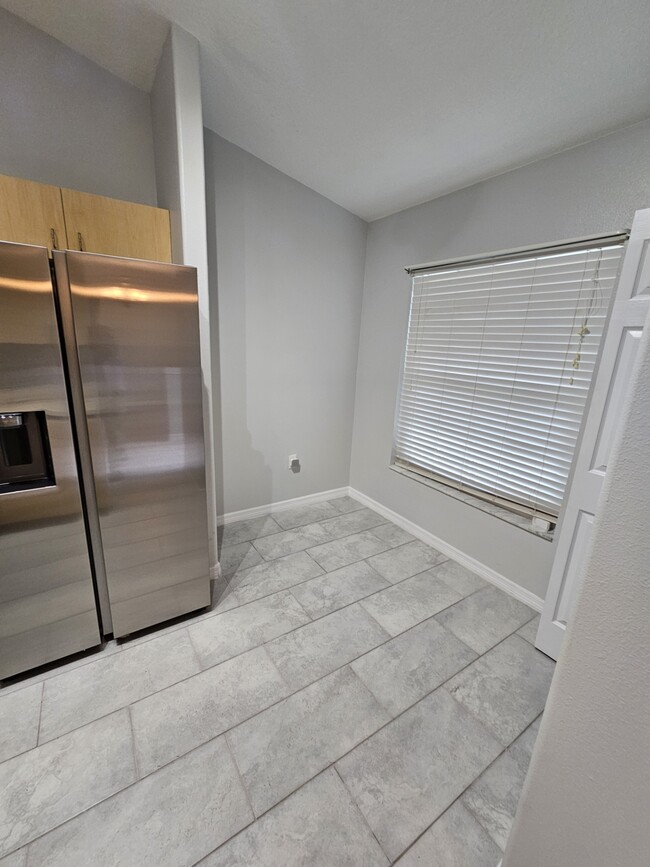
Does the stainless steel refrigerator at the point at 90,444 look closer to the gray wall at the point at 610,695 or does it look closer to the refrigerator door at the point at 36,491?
the refrigerator door at the point at 36,491

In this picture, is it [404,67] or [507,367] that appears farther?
[507,367]

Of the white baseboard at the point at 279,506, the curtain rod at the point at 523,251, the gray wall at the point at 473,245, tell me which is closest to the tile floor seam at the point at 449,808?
the gray wall at the point at 473,245

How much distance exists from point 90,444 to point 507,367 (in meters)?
2.27

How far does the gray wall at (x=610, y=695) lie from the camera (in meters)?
0.61

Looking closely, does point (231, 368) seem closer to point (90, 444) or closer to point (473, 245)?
point (90, 444)

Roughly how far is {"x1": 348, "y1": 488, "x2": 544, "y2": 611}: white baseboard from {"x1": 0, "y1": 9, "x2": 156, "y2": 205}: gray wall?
9.38 ft

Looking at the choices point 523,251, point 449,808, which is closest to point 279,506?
point 449,808

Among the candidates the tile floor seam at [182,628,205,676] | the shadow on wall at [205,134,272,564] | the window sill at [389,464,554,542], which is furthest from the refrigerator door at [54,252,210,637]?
the window sill at [389,464,554,542]

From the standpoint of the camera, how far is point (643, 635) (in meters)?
0.62

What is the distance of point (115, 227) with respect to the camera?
5.64 ft

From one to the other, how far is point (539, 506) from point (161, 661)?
2.22 meters

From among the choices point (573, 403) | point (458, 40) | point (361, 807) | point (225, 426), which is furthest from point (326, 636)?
point (458, 40)

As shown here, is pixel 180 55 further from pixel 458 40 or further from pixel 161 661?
pixel 161 661

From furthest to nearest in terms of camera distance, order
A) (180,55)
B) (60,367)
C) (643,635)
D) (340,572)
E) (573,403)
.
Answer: (340,572), (573,403), (180,55), (60,367), (643,635)
